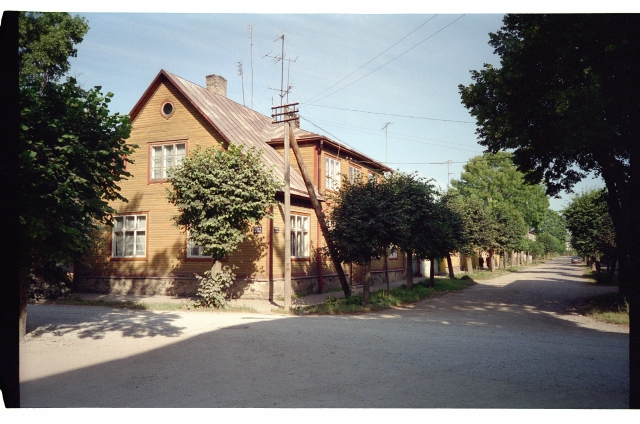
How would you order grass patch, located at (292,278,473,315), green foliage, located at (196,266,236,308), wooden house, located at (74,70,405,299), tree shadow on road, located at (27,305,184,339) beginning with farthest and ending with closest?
1. wooden house, located at (74,70,405,299)
2. green foliage, located at (196,266,236,308)
3. grass patch, located at (292,278,473,315)
4. tree shadow on road, located at (27,305,184,339)

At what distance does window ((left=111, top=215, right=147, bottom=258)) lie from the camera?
20594mm

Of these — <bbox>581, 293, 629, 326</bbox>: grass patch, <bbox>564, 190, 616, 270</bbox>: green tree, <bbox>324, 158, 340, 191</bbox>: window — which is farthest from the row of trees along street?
<bbox>564, 190, 616, 270</bbox>: green tree

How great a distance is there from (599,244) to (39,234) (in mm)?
25822

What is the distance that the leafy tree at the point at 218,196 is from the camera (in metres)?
14.4

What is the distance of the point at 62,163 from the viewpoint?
879 cm

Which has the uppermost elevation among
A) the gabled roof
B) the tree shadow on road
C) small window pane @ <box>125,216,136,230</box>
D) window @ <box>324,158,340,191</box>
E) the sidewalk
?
the gabled roof

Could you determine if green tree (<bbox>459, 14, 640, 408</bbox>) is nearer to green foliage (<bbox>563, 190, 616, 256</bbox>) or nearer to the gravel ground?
the gravel ground

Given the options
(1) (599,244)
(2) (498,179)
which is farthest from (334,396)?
(2) (498,179)

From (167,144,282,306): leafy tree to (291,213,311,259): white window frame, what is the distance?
4903 millimetres

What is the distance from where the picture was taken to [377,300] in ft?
55.2

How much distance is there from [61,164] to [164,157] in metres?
11.8

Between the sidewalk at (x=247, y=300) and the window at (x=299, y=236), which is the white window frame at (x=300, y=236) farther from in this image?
the sidewalk at (x=247, y=300)

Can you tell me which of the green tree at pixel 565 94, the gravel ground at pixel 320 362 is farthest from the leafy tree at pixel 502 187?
the gravel ground at pixel 320 362

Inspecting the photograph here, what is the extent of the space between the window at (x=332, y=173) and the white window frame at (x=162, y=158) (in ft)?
21.8
